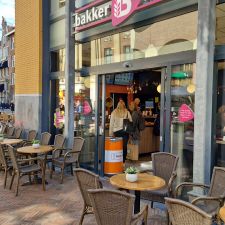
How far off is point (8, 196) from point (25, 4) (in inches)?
250

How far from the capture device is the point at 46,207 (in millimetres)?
4930

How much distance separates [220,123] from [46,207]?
3.20m

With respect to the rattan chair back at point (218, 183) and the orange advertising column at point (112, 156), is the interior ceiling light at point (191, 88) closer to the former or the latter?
the rattan chair back at point (218, 183)

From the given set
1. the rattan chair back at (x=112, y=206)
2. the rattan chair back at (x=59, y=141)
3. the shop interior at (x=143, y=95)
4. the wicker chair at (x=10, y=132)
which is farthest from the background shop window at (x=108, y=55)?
the wicker chair at (x=10, y=132)

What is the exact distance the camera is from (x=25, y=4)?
30.4 ft

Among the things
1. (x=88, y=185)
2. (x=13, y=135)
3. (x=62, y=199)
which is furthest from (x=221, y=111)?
(x=13, y=135)

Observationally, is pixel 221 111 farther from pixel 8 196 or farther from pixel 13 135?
pixel 13 135

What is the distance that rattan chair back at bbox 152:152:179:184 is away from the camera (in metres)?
4.57

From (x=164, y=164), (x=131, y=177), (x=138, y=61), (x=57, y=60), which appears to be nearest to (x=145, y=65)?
(x=138, y=61)

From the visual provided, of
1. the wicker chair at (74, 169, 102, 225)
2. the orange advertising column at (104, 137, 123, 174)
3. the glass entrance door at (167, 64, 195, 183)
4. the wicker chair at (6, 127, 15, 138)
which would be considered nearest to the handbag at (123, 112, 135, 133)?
Result: the orange advertising column at (104, 137, 123, 174)

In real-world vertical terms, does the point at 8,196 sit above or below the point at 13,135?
below

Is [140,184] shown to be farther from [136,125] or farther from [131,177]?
[136,125]

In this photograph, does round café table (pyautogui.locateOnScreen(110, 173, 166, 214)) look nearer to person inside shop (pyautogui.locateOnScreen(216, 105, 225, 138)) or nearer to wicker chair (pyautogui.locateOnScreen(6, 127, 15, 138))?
person inside shop (pyautogui.locateOnScreen(216, 105, 225, 138))

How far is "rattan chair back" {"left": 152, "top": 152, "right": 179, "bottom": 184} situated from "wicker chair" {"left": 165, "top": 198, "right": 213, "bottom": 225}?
6.41 feet
